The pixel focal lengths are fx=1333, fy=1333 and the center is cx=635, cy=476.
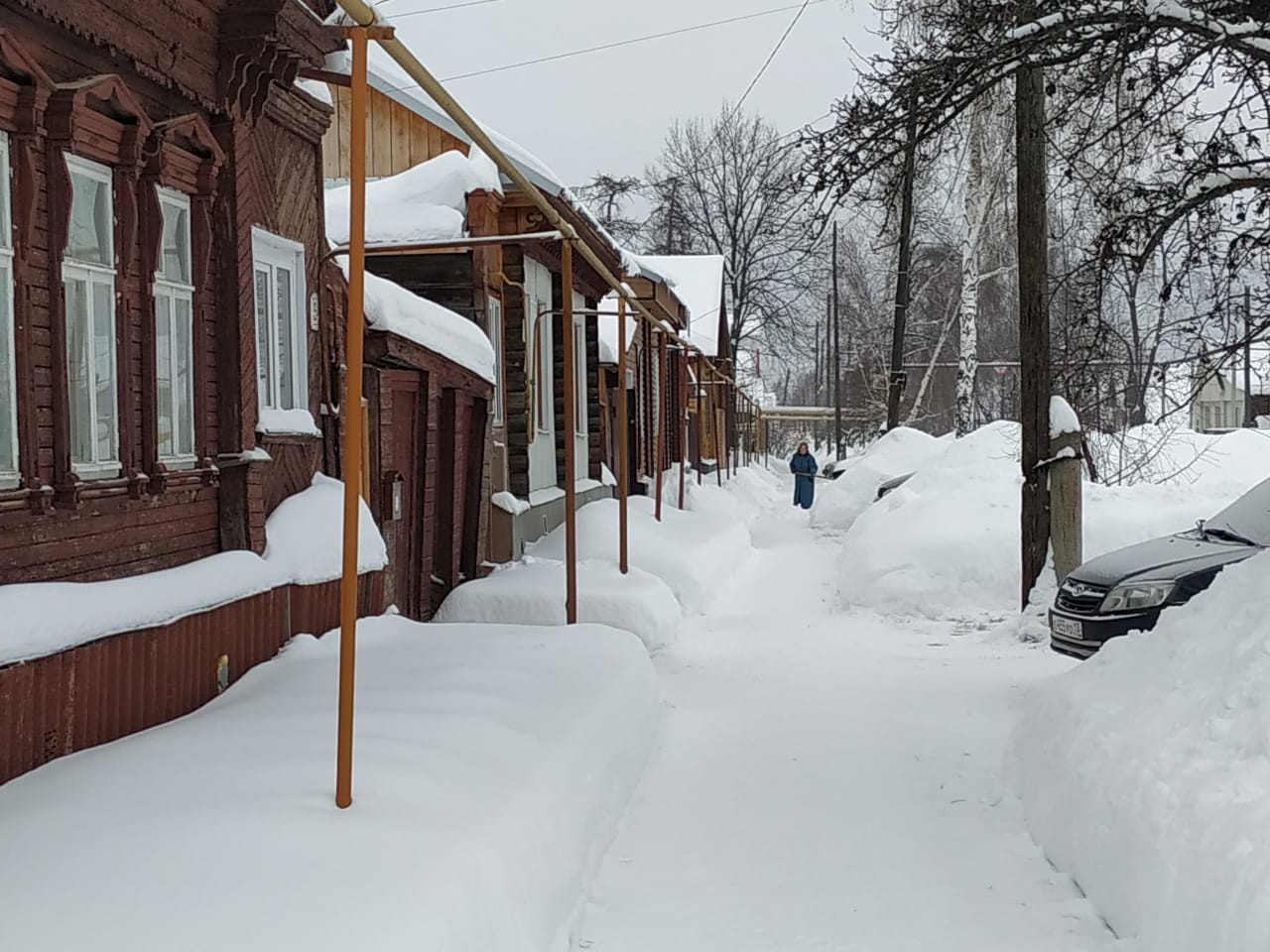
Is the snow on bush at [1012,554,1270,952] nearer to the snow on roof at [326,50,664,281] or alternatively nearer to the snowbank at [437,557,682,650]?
the snowbank at [437,557,682,650]

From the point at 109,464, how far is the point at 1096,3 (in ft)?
18.6

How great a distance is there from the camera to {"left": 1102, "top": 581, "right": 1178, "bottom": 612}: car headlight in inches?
344

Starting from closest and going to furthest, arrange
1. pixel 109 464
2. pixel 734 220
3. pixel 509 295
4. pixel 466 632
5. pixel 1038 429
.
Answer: pixel 109 464 → pixel 466 632 → pixel 1038 429 → pixel 509 295 → pixel 734 220

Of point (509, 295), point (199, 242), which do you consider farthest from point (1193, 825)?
point (509, 295)

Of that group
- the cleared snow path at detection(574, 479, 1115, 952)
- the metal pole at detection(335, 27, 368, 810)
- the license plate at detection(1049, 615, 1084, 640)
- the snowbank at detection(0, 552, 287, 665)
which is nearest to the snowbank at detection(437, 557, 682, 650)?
the cleared snow path at detection(574, 479, 1115, 952)

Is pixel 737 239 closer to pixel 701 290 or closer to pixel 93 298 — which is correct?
pixel 701 290

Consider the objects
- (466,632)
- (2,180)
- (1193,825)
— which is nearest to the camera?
(1193,825)

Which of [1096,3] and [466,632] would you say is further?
[466,632]

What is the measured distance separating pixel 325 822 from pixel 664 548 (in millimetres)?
10508

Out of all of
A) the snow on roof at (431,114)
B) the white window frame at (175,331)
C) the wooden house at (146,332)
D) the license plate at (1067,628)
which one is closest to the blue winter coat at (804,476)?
the snow on roof at (431,114)

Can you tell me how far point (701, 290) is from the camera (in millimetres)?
40625

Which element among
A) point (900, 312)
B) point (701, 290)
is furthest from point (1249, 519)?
point (701, 290)

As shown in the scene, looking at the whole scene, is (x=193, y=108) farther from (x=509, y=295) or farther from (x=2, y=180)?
(x=509, y=295)

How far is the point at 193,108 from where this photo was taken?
22.1ft
